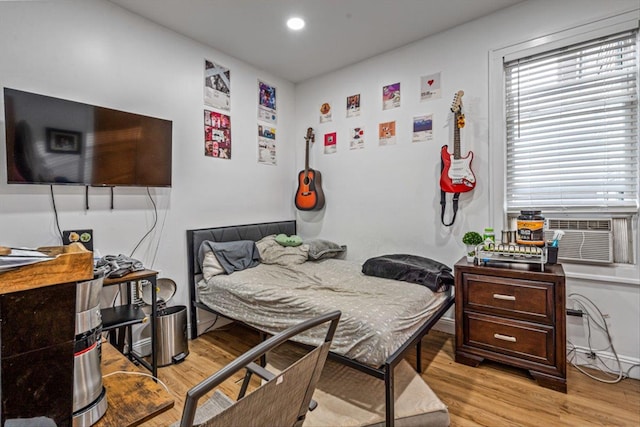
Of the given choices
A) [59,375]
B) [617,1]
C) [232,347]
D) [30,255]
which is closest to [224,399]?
[59,375]

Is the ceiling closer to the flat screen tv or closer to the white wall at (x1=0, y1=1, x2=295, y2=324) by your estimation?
the white wall at (x1=0, y1=1, x2=295, y2=324)

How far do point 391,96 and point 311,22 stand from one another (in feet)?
3.48

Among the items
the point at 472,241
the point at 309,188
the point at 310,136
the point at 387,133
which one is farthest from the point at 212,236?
the point at 472,241

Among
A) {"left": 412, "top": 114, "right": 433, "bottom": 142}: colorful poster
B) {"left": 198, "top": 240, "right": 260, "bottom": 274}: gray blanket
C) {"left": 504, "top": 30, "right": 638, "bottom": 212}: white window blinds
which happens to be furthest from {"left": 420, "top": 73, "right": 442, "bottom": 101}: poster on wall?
{"left": 198, "top": 240, "right": 260, "bottom": 274}: gray blanket

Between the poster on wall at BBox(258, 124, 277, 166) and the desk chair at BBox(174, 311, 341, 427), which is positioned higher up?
the poster on wall at BBox(258, 124, 277, 166)

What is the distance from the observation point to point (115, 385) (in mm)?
872

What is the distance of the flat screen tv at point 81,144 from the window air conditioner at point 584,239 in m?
3.16

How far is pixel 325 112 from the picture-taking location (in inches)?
147

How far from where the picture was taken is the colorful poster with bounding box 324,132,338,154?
144 inches

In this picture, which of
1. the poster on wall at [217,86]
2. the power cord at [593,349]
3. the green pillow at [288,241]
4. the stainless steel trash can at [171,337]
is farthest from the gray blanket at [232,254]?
the power cord at [593,349]

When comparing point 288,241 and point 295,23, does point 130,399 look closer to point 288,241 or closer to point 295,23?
point 288,241

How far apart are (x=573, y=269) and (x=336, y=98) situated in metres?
2.78

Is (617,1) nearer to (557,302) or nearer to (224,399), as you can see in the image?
(557,302)

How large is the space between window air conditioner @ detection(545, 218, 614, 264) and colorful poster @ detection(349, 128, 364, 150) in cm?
188
